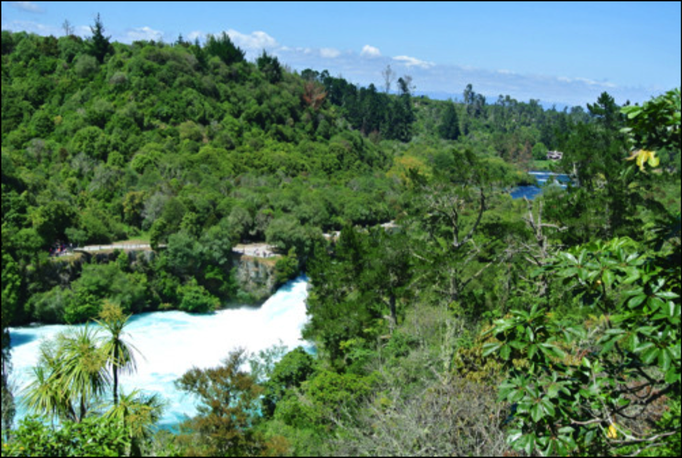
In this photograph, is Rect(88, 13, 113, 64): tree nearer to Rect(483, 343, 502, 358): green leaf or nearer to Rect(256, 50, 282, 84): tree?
Rect(256, 50, 282, 84): tree

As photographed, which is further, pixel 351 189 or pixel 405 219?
pixel 351 189

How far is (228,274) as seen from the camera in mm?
23031

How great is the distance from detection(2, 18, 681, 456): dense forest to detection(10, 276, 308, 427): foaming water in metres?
0.88

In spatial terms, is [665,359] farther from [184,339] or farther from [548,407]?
[184,339]

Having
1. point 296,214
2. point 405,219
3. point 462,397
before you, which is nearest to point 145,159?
point 296,214

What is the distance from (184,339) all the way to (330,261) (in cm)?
624

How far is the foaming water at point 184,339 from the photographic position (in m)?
15.0

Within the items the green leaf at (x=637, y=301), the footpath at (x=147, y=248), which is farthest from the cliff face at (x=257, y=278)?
the green leaf at (x=637, y=301)

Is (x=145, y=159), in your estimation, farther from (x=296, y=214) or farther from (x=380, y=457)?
(x=380, y=457)

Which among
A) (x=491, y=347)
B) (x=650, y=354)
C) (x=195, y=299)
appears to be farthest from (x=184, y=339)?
(x=650, y=354)

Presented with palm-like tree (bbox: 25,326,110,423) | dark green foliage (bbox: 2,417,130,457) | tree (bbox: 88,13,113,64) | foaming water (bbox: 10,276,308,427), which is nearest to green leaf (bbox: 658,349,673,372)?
dark green foliage (bbox: 2,417,130,457)

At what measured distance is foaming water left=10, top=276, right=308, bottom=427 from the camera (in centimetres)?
1497

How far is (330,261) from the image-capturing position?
52.2ft

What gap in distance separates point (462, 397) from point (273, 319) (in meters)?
16.5
